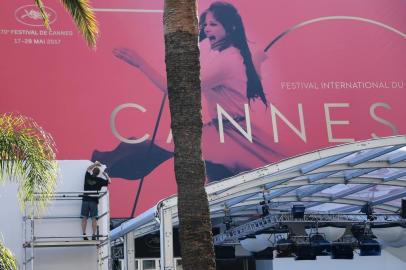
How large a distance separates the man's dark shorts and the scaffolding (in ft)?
0.34

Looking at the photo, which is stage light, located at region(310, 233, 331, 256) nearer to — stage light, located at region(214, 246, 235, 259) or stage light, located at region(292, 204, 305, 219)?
stage light, located at region(292, 204, 305, 219)

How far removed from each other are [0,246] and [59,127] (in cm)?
1437

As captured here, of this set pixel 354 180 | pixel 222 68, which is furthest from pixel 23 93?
pixel 354 180

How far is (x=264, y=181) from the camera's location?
1609cm

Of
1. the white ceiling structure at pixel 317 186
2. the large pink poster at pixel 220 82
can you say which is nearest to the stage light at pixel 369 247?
the white ceiling structure at pixel 317 186

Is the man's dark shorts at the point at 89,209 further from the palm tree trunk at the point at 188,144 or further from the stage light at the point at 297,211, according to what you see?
the stage light at the point at 297,211

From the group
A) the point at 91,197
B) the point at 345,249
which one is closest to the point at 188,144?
the point at 91,197

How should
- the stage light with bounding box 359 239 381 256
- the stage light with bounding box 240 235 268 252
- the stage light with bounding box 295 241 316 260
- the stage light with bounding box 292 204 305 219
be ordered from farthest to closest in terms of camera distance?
1. the stage light with bounding box 359 239 381 256
2. the stage light with bounding box 295 241 316 260
3. the stage light with bounding box 240 235 268 252
4. the stage light with bounding box 292 204 305 219

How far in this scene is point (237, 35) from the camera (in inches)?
1050

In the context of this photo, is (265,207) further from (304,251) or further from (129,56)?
(129,56)

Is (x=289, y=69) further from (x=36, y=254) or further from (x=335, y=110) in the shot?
(x=36, y=254)

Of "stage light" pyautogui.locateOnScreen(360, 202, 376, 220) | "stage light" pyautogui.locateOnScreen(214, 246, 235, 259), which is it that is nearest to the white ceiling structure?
"stage light" pyautogui.locateOnScreen(360, 202, 376, 220)

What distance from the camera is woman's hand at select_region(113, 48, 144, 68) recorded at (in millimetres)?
25531

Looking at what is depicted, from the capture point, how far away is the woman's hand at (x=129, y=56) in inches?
1005
